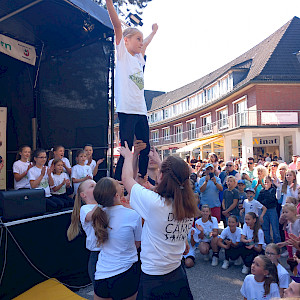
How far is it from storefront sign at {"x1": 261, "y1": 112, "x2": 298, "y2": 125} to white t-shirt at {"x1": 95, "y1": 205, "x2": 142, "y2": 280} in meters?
19.3

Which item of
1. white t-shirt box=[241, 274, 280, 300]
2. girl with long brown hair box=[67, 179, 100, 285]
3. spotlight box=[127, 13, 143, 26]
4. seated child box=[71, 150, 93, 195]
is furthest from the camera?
seated child box=[71, 150, 93, 195]

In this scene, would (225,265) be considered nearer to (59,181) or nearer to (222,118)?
(59,181)

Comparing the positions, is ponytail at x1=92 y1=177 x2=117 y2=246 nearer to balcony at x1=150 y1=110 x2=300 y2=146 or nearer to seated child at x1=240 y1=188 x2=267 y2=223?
seated child at x1=240 y1=188 x2=267 y2=223

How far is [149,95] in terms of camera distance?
46.8 metres

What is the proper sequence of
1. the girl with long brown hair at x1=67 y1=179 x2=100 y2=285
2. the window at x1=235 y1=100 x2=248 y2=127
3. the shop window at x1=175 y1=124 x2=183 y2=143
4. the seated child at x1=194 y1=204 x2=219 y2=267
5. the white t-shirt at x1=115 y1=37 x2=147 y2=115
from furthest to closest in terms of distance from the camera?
the shop window at x1=175 y1=124 x2=183 y2=143, the window at x1=235 y1=100 x2=248 y2=127, the seated child at x1=194 y1=204 x2=219 y2=267, the white t-shirt at x1=115 y1=37 x2=147 y2=115, the girl with long brown hair at x1=67 y1=179 x2=100 y2=285

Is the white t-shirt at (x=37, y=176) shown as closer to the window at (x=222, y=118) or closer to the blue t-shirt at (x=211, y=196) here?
the blue t-shirt at (x=211, y=196)

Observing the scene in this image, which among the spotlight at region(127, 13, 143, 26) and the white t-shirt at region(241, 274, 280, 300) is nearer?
Answer: the white t-shirt at region(241, 274, 280, 300)

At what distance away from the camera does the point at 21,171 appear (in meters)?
4.71

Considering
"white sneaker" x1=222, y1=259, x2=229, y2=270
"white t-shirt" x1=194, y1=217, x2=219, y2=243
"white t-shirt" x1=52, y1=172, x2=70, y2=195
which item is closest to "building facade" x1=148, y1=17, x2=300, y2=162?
"white t-shirt" x1=194, y1=217, x2=219, y2=243

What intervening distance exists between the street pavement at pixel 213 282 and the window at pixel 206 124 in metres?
23.1

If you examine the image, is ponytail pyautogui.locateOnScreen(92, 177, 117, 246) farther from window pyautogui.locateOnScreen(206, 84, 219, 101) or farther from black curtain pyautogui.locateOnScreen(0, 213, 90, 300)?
window pyautogui.locateOnScreen(206, 84, 219, 101)

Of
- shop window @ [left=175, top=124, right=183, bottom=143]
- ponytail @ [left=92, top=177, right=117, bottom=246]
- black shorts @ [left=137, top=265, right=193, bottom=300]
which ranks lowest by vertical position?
black shorts @ [left=137, top=265, right=193, bottom=300]

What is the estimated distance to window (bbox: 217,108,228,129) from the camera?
2466 centimetres

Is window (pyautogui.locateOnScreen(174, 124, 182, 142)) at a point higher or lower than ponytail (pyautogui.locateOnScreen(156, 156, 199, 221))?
higher
